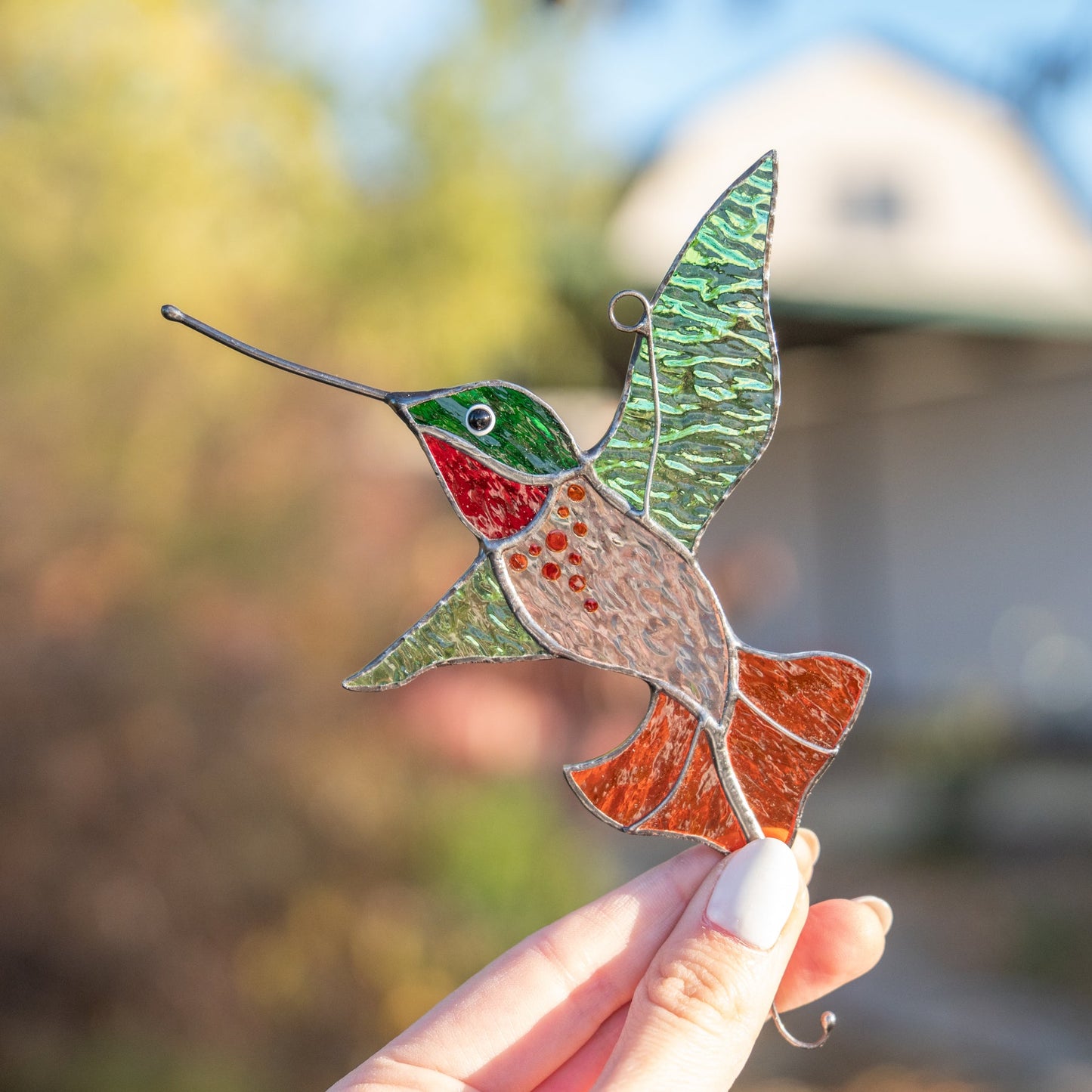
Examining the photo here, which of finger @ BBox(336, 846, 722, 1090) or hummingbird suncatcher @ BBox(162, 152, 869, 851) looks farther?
finger @ BBox(336, 846, 722, 1090)

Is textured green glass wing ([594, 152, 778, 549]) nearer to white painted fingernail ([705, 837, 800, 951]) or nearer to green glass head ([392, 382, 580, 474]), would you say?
green glass head ([392, 382, 580, 474])

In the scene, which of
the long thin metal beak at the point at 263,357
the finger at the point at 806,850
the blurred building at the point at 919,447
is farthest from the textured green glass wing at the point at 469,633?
the blurred building at the point at 919,447

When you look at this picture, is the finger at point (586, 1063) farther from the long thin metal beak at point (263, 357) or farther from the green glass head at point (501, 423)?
the long thin metal beak at point (263, 357)

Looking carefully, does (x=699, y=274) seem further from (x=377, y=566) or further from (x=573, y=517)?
(x=377, y=566)

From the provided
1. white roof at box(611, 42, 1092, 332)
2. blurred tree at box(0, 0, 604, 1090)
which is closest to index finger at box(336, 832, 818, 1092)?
blurred tree at box(0, 0, 604, 1090)

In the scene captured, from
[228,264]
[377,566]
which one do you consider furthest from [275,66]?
[377,566]
